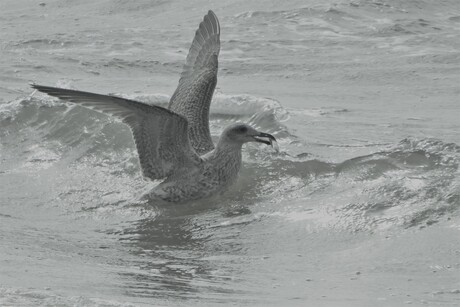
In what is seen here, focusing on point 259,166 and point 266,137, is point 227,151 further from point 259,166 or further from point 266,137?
point 259,166

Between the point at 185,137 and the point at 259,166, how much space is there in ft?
3.91

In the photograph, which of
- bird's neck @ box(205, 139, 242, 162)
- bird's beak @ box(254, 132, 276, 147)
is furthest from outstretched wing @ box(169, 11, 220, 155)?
bird's beak @ box(254, 132, 276, 147)

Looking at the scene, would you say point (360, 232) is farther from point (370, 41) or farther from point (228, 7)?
point (228, 7)

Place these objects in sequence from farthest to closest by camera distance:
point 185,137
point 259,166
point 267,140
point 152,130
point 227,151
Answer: point 259,166 < point 267,140 < point 227,151 < point 185,137 < point 152,130

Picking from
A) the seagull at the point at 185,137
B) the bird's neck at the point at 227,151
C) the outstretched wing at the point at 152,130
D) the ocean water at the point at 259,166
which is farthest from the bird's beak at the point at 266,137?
the outstretched wing at the point at 152,130

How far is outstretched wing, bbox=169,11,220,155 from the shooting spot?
9211mm

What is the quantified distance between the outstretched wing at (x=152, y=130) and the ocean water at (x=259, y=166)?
0.34 m

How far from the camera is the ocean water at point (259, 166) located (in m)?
6.05

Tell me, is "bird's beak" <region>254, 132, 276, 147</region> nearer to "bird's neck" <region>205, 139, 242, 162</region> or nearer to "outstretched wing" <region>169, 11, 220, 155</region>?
"bird's neck" <region>205, 139, 242, 162</region>

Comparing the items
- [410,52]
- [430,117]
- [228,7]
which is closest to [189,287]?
[430,117]

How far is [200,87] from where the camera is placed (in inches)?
372

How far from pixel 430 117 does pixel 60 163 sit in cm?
347

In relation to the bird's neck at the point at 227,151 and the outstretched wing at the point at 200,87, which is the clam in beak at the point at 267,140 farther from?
the outstretched wing at the point at 200,87

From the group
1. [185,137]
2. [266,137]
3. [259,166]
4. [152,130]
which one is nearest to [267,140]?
[266,137]
